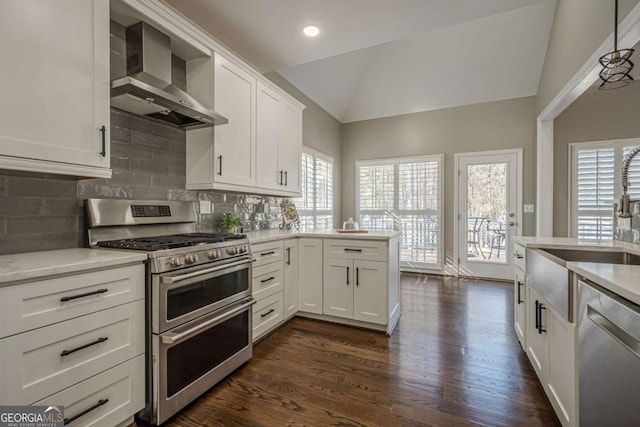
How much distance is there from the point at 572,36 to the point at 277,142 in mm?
3128

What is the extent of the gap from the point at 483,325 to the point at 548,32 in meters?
3.84

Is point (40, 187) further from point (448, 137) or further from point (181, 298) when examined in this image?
point (448, 137)

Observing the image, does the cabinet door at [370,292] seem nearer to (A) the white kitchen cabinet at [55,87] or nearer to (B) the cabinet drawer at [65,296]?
(B) the cabinet drawer at [65,296]

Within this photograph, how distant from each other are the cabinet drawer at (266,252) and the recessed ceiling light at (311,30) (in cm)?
190

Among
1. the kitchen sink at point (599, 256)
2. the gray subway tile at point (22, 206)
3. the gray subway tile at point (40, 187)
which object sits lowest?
the kitchen sink at point (599, 256)

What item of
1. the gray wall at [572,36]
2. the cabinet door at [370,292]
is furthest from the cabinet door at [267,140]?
the gray wall at [572,36]

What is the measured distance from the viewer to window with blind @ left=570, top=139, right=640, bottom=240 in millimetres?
4023

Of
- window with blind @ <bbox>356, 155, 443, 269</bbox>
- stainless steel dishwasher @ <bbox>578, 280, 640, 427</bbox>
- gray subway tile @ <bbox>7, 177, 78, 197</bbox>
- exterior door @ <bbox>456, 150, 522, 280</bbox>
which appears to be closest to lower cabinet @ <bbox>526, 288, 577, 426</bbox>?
stainless steel dishwasher @ <bbox>578, 280, 640, 427</bbox>

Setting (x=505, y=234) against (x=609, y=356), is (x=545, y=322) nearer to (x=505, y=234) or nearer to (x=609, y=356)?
(x=609, y=356)

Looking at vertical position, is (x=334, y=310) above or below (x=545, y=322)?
below

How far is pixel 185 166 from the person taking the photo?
2.46 meters

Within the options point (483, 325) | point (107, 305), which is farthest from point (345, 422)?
point (483, 325)

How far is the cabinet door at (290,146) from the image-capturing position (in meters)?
3.28

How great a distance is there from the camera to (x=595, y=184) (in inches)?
162
